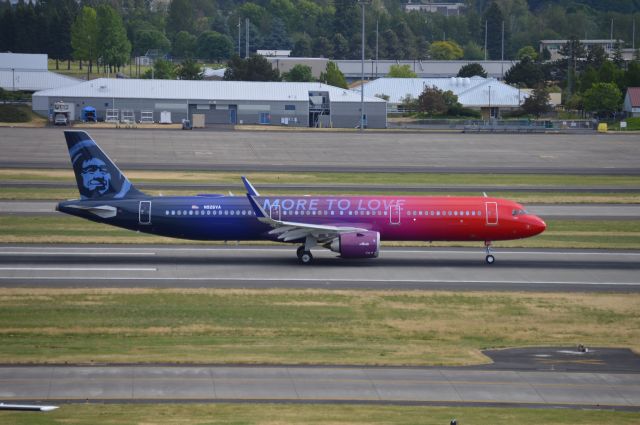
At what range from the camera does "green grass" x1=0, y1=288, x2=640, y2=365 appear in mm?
37844

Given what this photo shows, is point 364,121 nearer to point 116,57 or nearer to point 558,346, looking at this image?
point 116,57

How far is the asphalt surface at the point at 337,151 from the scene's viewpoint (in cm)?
9950

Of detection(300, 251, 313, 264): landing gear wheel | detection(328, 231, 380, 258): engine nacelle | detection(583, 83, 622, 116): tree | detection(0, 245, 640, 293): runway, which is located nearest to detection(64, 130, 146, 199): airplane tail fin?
detection(0, 245, 640, 293): runway

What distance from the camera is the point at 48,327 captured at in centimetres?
4131

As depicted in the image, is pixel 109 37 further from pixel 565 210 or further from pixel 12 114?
pixel 565 210

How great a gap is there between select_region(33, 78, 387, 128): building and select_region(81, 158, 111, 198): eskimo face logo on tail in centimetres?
7901

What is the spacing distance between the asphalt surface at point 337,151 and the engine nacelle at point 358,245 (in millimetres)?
42258

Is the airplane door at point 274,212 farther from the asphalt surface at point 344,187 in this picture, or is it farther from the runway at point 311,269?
the asphalt surface at point 344,187

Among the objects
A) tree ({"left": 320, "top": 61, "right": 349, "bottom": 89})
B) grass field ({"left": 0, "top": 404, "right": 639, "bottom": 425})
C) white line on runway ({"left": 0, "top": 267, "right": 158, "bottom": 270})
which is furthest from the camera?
tree ({"left": 320, "top": 61, "right": 349, "bottom": 89})

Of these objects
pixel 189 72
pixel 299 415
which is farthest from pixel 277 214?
pixel 189 72

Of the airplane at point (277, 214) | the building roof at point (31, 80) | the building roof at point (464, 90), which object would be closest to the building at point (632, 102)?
the building roof at point (464, 90)

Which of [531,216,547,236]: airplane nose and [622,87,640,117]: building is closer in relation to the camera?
[531,216,547,236]: airplane nose

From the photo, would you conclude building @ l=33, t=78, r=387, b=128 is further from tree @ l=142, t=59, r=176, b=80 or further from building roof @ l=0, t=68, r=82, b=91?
tree @ l=142, t=59, r=176, b=80

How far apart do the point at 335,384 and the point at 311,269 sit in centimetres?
Result: 2049
